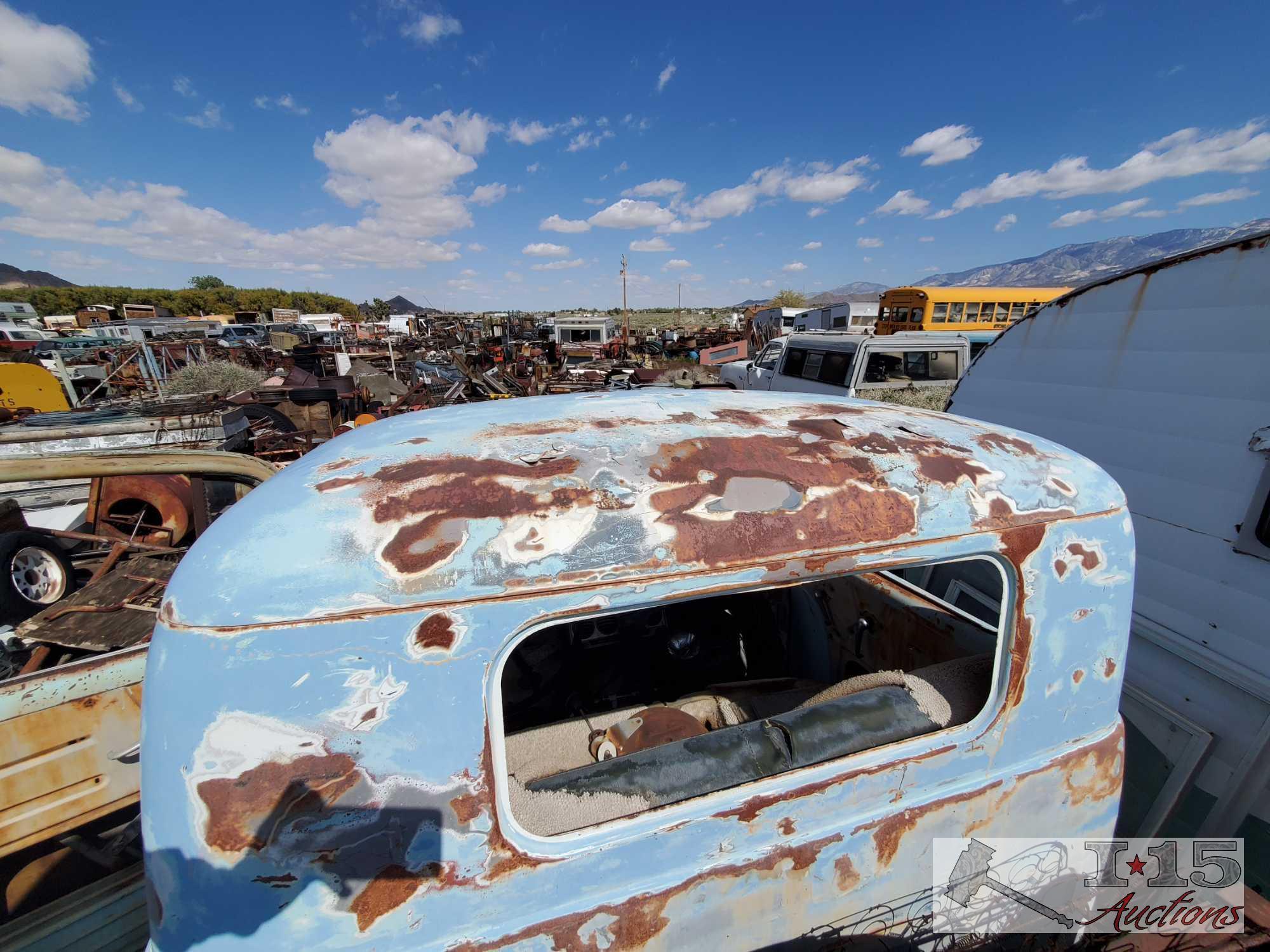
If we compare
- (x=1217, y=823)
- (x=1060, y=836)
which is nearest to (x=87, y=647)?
(x=1060, y=836)

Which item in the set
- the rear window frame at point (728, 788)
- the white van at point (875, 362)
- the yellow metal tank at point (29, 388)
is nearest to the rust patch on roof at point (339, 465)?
the rear window frame at point (728, 788)

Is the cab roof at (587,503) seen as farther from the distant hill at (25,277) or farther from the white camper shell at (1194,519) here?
the distant hill at (25,277)

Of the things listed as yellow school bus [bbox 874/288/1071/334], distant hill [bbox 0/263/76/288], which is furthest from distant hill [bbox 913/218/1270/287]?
distant hill [bbox 0/263/76/288]

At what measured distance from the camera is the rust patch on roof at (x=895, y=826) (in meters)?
1.44

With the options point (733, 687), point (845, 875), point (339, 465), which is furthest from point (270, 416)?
point (845, 875)

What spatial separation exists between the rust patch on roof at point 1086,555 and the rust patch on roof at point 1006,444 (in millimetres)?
296

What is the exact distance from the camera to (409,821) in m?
1.09

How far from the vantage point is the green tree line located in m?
48.2

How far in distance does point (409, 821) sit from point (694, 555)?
0.82 metres

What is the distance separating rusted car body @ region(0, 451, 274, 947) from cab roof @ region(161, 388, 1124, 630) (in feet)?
4.01

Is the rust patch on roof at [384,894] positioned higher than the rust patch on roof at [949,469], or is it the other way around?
the rust patch on roof at [949,469]

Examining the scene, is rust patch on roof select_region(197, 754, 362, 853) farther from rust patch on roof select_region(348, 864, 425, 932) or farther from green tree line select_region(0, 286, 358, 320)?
green tree line select_region(0, 286, 358, 320)

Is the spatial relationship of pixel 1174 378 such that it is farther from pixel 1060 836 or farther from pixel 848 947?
pixel 848 947

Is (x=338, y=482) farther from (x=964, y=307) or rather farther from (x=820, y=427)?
(x=964, y=307)
